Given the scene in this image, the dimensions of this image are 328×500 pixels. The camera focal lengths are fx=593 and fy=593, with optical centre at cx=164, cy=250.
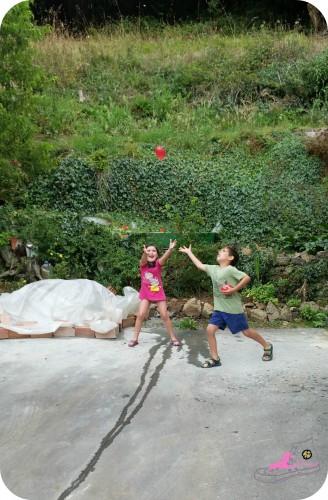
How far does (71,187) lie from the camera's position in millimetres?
7652

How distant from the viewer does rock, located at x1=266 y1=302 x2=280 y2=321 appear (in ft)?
18.3

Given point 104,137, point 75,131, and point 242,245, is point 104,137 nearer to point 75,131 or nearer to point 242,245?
point 75,131

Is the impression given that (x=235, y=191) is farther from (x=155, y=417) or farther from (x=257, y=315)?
(x=155, y=417)

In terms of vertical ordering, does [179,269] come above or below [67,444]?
below

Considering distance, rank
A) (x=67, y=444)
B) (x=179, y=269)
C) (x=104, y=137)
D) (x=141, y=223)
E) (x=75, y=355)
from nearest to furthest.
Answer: (x=67, y=444) → (x=75, y=355) → (x=179, y=269) → (x=141, y=223) → (x=104, y=137)

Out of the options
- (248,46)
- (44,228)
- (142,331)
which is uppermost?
(248,46)

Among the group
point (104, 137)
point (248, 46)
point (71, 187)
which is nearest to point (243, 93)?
point (248, 46)

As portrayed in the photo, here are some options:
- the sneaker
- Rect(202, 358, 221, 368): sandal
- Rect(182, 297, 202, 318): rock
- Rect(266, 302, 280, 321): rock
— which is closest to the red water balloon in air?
Rect(182, 297, 202, 318): rock

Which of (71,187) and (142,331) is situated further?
(71,187)

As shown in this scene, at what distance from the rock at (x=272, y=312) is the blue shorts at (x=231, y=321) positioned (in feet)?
4.64

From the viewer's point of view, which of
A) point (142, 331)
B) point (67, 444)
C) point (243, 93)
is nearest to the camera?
point (67, 444)

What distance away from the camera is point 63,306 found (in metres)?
5.26

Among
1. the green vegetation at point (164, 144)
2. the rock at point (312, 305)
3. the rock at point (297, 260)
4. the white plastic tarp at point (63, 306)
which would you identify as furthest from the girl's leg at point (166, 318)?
the rock at point (297, 260)

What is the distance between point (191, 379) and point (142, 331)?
53.5 inches
